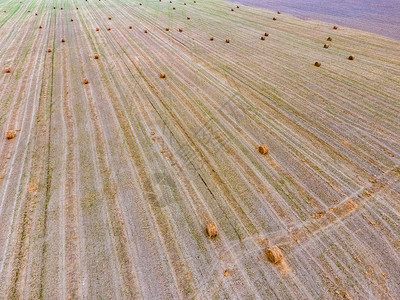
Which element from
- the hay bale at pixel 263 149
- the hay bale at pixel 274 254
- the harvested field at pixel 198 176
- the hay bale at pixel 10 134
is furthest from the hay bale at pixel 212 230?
the hay bale at pixel 10 134

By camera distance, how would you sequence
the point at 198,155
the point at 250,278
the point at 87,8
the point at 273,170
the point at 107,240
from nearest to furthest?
1. the point at 250,278
2. the point at 107,240
3. the point at 273,170
4. the point at 198,155
5. the point at 87,8

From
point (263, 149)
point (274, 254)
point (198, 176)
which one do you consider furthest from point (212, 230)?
point (263, 149)

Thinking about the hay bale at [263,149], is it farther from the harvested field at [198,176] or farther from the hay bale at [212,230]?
the hay bale at [212,230]

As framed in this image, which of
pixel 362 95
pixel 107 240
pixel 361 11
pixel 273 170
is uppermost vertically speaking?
pixel 361 11

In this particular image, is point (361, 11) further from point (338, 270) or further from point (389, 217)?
point (338, 270)

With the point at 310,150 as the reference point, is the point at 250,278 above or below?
below

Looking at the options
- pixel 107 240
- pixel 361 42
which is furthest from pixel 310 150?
pixel 361 42

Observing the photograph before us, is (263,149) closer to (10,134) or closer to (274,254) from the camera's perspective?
(274,254)

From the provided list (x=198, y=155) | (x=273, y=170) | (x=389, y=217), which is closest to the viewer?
(x=389, y=217)
